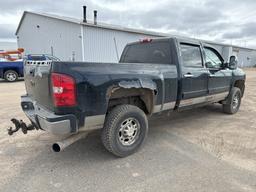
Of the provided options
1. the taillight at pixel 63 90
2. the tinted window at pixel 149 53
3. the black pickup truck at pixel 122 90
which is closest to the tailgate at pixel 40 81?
the black pickup truck at pixel 122 90

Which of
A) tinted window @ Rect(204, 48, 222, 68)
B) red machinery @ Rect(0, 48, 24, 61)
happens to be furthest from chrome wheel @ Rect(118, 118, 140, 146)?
red machinery @ Rect(0, 48, 24, 61)

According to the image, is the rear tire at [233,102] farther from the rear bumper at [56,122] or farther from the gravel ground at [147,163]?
the rear bumper at [56,122]

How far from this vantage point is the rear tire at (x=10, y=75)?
44.1 feet

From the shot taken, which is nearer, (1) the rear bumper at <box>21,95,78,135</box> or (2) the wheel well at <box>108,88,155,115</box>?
(1) the rear bumper at <box>21,95,78,135</box>

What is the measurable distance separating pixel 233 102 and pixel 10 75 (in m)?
13.1

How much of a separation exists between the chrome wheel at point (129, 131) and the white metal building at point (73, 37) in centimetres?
1174

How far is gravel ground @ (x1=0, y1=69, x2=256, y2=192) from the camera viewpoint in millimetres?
2676

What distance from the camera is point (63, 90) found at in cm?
265

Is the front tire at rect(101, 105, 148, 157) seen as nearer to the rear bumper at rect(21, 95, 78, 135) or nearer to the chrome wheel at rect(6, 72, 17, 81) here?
the rear bumper at rect(21, 95, 78, 135)

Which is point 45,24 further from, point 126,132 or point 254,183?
point 254,183

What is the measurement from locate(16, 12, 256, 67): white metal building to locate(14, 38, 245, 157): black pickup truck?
34.6 ft

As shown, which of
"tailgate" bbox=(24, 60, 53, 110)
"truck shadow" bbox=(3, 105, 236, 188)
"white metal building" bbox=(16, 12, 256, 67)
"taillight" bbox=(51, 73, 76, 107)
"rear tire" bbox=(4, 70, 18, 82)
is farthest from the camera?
"white metal building" bbox=(16, 12, 256, 67)

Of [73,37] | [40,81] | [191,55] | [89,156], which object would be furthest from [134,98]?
[73,37]

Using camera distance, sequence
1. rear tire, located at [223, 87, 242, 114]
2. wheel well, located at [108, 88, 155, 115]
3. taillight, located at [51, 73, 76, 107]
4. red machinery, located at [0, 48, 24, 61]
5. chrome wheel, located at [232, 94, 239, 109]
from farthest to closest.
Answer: red machinery, located at [0, 48, 24, 61], chrome wheel, located at [232, 94, 239, 109], rear tire, located at [223, 87, 242, 114], wheel well, located at [108, 88, 155, 115], taillight, located at [51, 73, 76, 107]
